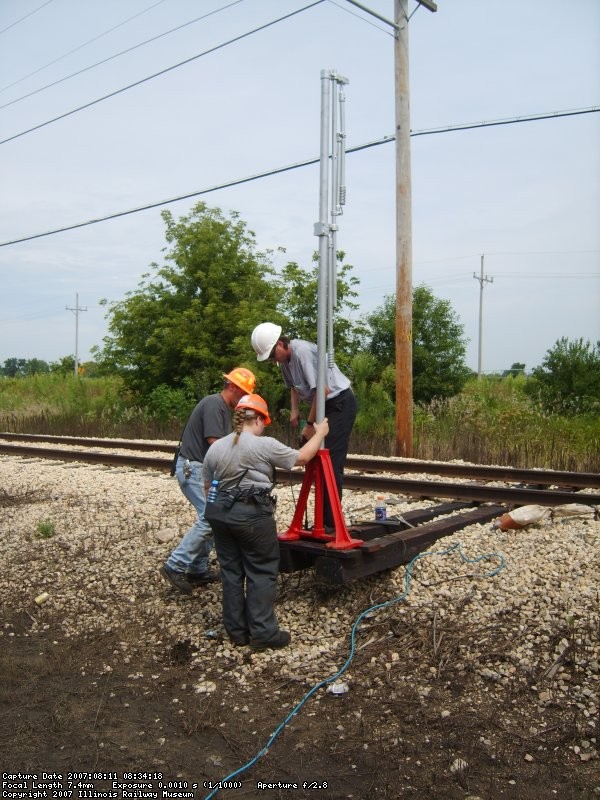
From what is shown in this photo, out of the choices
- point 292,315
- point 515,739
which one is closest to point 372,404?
point 292,315

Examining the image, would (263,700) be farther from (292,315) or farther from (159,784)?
(292,315)

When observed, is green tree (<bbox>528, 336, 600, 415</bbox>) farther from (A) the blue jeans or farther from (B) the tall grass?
(A) the blue jeans

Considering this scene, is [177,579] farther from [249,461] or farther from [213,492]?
[249,461]

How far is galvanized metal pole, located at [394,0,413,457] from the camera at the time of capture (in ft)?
43.4

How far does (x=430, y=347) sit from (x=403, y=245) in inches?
431

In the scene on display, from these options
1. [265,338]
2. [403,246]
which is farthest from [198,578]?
[403,246]

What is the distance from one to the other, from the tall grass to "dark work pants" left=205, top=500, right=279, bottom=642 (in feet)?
24.3

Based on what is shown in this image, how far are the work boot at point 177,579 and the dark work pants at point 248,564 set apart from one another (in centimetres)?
87

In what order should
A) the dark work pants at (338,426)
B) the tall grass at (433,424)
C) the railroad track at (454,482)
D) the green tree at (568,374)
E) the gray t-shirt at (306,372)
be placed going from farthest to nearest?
the green tree at (568,374) < the tall grass at (433,424) < the railroad track at (454,482) < the dark work pants at (338,426) < the gray t-shirt at (306,372)

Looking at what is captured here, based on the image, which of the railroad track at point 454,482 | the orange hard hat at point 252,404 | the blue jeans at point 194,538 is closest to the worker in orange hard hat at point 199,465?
the blue jeans at point 194,538

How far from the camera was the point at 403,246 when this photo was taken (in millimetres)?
13578

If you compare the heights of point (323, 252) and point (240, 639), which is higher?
point (323, 252)

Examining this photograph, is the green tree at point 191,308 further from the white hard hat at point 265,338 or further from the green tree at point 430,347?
the white hard hat at point 265,338

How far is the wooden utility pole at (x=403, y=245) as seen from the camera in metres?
13.2
